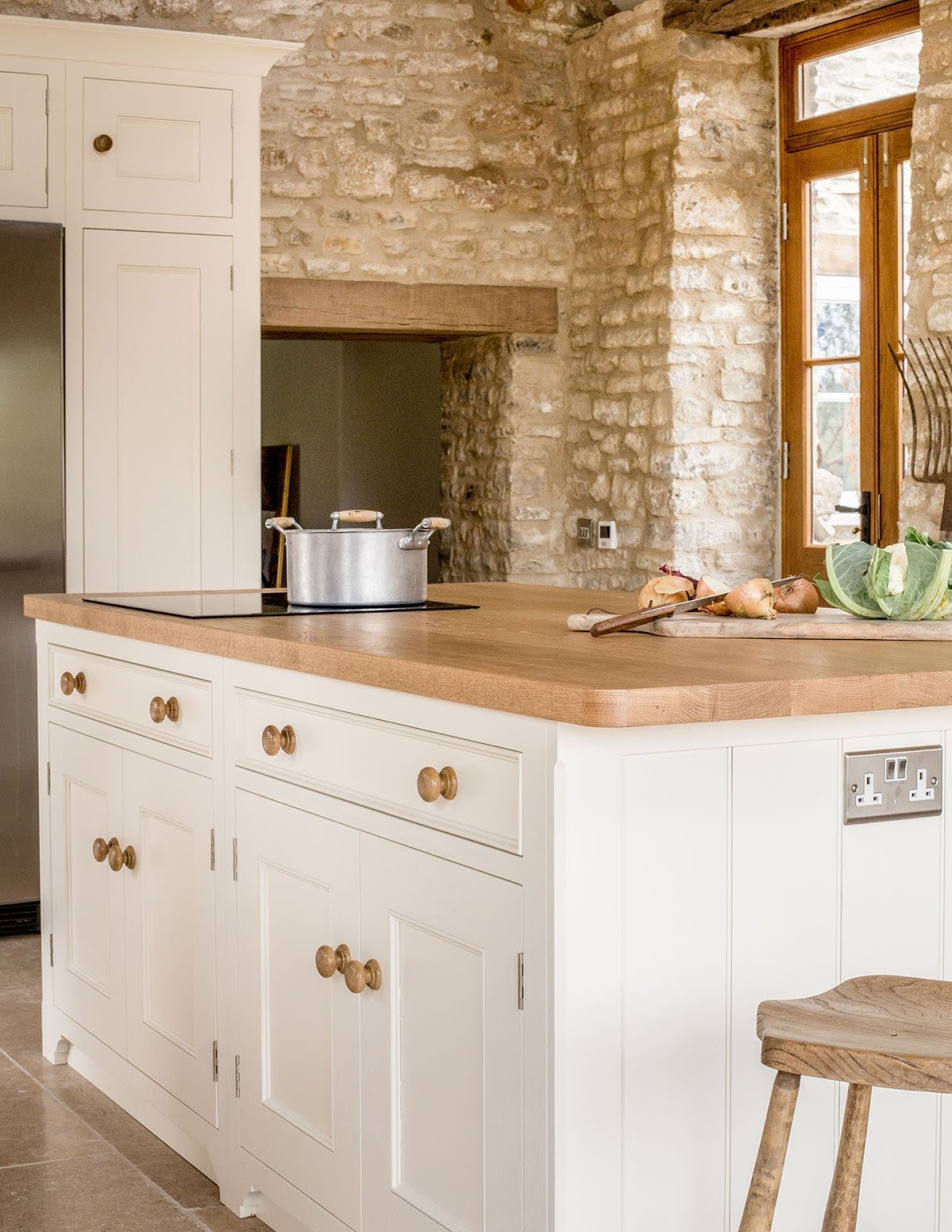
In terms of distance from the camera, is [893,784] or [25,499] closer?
[893,784]

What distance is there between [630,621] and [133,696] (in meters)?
1.09

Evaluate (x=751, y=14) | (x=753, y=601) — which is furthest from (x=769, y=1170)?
(x=751, y=14)

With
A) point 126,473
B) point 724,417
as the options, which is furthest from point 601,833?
point 724,417

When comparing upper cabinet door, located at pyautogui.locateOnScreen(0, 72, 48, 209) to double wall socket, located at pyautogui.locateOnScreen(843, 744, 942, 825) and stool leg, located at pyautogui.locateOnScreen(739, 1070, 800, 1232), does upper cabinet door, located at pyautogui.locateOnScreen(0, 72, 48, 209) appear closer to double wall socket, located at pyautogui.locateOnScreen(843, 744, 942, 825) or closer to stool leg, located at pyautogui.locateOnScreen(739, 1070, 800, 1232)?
double wall socket, located at pyautogui.locateOnScreen(843, 744, 942, 825)

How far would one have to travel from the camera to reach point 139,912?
278 cm

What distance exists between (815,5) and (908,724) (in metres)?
4.37

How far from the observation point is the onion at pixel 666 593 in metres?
2.28

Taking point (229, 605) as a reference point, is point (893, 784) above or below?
below

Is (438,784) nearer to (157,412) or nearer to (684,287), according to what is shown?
(157,412)

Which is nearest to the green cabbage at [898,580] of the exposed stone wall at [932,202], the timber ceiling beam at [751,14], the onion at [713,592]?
the onion at [713,592]

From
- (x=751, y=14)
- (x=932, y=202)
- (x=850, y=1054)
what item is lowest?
(x=850, y=1054)

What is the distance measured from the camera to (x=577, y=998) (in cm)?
158

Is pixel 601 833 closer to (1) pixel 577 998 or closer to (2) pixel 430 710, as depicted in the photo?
(1) pixel 577 998

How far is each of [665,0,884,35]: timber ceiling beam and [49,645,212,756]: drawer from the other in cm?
375
